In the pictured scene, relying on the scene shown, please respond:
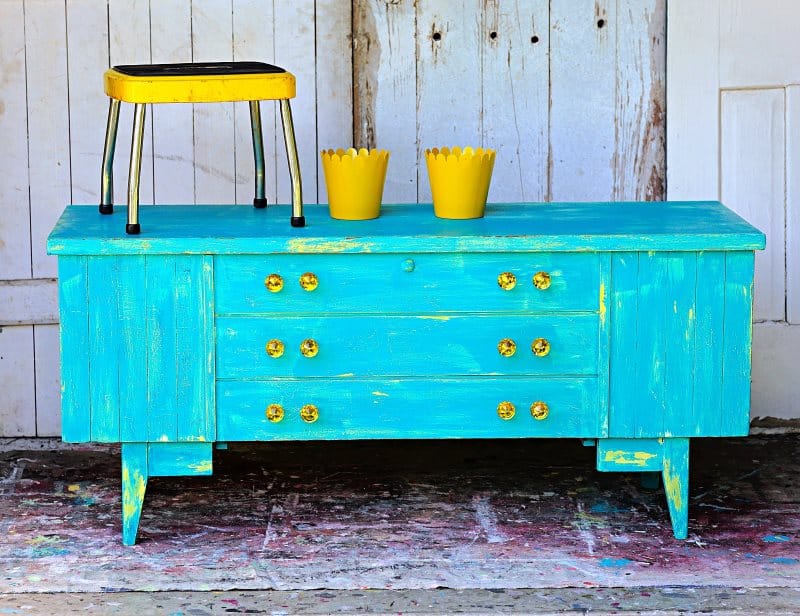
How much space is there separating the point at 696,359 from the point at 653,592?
51 centimetres

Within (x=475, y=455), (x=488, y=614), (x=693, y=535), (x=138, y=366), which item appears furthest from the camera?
(x=475, y=455)

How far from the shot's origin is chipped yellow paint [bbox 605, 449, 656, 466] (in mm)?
3070

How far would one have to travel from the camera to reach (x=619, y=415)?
9.94 feet

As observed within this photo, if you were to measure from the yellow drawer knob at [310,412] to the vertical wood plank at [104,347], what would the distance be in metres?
0.40

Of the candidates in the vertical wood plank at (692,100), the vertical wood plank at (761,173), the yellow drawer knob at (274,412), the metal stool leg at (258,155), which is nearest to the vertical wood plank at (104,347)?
the yellow drawer knob at (274,412)

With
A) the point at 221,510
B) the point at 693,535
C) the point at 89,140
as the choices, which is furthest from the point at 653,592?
the point at 89,140

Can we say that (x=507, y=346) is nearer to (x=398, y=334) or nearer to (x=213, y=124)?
(x=398, y=334)

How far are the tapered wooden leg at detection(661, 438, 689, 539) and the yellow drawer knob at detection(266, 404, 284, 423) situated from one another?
85 cm

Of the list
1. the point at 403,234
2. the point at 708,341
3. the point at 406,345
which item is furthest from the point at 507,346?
the point at 708,341

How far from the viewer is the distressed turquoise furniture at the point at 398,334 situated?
115 inches

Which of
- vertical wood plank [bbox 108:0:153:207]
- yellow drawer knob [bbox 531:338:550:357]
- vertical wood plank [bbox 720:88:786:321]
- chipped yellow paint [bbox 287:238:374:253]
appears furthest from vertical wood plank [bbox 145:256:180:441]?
vertical wood plank [bbox 720:88:786:321]

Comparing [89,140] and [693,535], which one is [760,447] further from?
[89,140]

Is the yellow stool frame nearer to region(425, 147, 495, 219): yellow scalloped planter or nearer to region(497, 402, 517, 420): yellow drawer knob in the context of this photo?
region(425, 147, 495, 219): yellow scalloped planter

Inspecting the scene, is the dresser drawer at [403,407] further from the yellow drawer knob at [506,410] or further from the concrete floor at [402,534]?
the concrete floor at [402,534]
